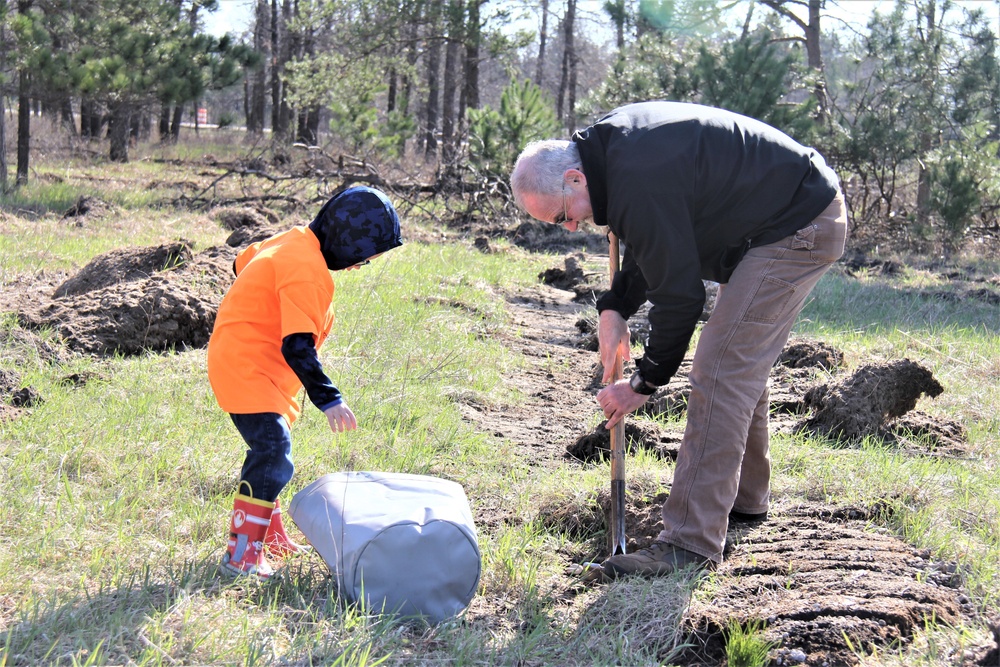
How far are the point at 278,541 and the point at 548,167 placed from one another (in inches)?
66.3

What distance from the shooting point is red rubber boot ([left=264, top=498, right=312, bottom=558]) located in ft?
10.9

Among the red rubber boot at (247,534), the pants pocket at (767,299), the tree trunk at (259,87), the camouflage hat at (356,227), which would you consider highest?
the tree trunk at (259,87)

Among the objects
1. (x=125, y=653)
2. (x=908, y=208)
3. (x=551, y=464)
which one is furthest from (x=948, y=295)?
(x=125, y=653)

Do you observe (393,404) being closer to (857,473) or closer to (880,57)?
(857,473)

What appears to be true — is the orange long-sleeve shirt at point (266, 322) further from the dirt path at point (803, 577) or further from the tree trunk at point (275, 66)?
the tree trunk at point (275, 66)

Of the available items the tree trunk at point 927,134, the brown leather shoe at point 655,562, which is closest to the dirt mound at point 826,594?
the brown leather shoe at point 655,562

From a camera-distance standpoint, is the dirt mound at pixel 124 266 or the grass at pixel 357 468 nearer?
the grass at pixel 357 468

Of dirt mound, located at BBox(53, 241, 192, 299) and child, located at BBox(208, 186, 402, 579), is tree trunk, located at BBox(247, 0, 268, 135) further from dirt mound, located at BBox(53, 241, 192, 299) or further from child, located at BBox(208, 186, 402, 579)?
child, located at BBox(208, 186, 402, 579)

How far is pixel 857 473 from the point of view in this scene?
4.22 meters

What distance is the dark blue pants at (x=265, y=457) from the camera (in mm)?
3092

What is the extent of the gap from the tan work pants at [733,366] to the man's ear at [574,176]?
0.68 m

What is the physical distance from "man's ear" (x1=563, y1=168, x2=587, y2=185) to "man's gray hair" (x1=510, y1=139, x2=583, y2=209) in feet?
0.05

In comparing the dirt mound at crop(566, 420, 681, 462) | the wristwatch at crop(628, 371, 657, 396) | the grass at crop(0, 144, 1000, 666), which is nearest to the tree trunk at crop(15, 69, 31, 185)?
the grass at crop(0, 144, 1000, 666)

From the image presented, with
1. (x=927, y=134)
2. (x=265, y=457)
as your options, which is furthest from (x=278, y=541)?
(x=927, y=134)
